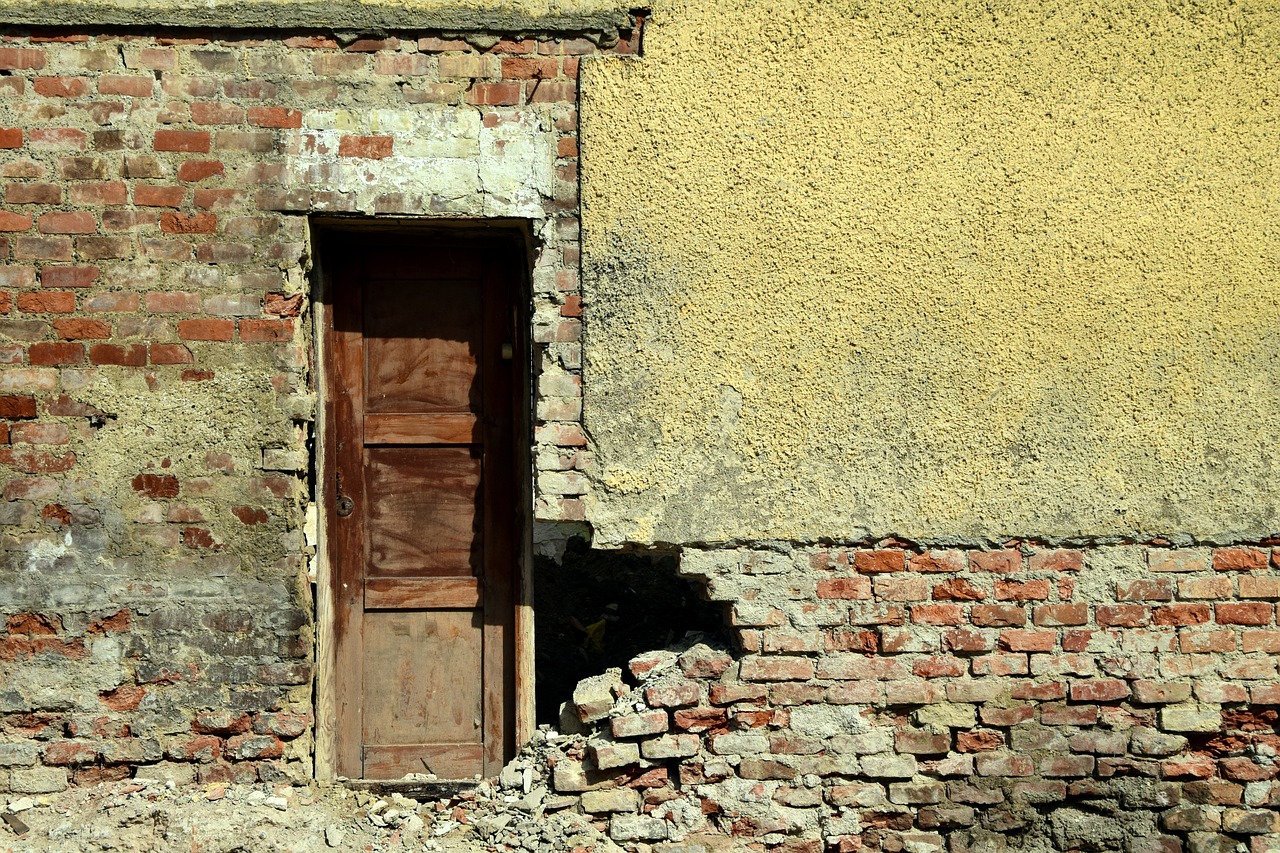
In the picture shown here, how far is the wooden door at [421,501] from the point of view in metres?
3.35

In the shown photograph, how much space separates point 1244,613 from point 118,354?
3441 millimetres

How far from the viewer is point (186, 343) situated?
3035 millimetres

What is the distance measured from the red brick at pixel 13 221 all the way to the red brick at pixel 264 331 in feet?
2.22

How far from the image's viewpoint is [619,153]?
308cm

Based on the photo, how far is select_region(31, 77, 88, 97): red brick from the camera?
119 inches

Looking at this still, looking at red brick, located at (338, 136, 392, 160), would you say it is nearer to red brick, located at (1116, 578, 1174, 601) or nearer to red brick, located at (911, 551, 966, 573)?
red brick, located at (911, 551, 966, 573)

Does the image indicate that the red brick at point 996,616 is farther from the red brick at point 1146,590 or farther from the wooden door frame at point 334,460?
the wooden door frame at point 334,460

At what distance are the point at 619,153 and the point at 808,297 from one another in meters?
0.71

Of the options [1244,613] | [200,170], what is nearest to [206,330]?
[200,170]

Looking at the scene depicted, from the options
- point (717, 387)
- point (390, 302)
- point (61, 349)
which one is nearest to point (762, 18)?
point (717, 387)

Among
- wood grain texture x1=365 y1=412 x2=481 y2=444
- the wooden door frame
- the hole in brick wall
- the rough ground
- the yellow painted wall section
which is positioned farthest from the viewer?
the hole in brick wall

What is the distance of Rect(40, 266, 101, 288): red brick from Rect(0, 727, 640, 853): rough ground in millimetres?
1473

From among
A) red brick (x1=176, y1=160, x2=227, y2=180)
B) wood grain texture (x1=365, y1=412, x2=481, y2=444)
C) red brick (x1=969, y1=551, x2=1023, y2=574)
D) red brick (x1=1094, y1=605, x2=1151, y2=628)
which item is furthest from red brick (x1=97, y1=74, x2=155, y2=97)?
red brick (x1=1094, y1=605, x2=1151, y2=628)

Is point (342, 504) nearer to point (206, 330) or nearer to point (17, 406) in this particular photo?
point (206, 330)
